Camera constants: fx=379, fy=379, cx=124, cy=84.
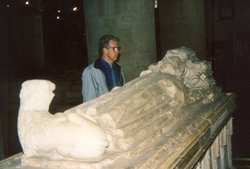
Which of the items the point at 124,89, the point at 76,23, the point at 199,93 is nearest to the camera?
the point at 124,89

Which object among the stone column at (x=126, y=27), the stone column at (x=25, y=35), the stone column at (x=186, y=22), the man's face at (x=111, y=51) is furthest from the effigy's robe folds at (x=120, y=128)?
the stone column at (x=25, y=35)

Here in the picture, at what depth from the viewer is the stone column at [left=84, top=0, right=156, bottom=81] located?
5.80 m

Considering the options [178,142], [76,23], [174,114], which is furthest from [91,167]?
[76,23]

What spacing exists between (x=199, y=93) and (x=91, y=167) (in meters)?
2.11

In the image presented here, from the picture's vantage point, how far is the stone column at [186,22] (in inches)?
347

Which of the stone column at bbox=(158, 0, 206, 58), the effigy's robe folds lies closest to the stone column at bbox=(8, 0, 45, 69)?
the stone column at bbox=(158, 0, 206, 58)

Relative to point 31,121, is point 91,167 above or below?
below

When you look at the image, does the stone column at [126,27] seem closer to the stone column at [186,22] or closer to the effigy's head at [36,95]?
Answer: the stone column at [186,22]

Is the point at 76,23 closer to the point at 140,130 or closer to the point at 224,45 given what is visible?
the point at 224,45

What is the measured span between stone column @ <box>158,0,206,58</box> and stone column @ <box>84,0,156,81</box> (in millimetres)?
2817

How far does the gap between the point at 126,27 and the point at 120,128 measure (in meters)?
3.57

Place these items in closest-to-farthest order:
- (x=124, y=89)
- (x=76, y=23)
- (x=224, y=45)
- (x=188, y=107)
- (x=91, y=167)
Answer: (x=91, y=167)
(x=124, y=89)
(x=188, y=107)
(x=224, y=45)
(x=76, y=23)

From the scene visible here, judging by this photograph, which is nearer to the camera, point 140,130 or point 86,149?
point 86,149

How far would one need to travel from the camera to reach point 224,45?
61.3ft
